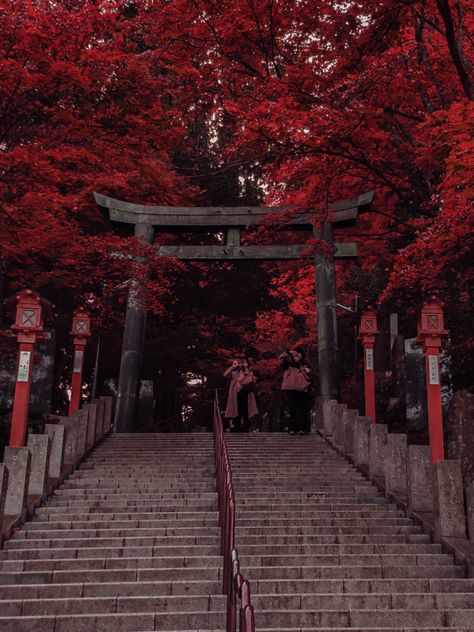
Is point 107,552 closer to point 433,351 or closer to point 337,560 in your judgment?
point 337,560

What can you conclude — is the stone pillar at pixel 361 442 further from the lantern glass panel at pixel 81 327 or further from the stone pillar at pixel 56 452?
the lantern glass panel at pixel 81 327

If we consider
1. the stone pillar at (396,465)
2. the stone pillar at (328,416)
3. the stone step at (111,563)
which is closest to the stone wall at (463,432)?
the stone pillar at (396,465)

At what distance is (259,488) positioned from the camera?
855 centimetres

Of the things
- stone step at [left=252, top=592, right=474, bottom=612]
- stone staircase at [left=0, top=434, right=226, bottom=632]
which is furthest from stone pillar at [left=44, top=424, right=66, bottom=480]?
stone step at [left=252, top=592, right=474, bottom=612]

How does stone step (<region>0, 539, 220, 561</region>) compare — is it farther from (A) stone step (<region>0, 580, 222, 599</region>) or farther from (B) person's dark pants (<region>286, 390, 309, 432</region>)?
→ (B) person's dark pants (<region>286, 390, 309, 432</region>)

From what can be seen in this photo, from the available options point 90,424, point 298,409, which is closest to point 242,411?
point 298,409

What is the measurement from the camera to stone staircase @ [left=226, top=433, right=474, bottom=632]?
488cm

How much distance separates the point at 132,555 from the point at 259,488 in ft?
8.90

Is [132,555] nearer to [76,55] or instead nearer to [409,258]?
[409,258]

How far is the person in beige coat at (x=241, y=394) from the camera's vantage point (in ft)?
43.7

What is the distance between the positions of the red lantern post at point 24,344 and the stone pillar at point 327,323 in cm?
766

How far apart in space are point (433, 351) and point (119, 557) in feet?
18.3

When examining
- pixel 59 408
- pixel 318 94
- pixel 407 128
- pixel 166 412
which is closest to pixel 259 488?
pixel 318 94

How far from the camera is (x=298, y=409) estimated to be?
1255 cm
